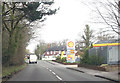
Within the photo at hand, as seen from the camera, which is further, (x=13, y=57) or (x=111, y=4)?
(x=13, y=57)

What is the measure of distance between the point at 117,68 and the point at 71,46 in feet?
84.1

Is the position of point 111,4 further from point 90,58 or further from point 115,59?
point 90,58

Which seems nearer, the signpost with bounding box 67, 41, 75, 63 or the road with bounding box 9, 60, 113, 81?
the road with bounding box 9, 60, 113, 81

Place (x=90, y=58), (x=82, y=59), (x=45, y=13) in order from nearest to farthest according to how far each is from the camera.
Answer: (x=45, y=13) < (x=90, y=58) < (x=82, y=59)

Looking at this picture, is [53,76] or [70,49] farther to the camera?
[70,49]

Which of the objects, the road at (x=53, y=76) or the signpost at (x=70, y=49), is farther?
the signpost at (x=70, y=49)

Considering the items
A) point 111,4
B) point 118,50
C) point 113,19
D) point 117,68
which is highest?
point 111,4

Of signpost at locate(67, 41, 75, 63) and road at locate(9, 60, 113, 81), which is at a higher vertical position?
signpost at locate(67, 41, 75, 63)

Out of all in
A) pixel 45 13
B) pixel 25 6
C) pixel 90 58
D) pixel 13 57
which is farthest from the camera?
pixel 90 58

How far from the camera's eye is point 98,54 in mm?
28984

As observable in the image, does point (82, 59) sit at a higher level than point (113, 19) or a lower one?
lower

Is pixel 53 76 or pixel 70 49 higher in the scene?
pixel 70 49

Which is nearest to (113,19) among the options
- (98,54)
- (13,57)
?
(98,54)

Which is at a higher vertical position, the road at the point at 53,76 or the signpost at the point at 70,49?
the signpost at the point at 70,49
